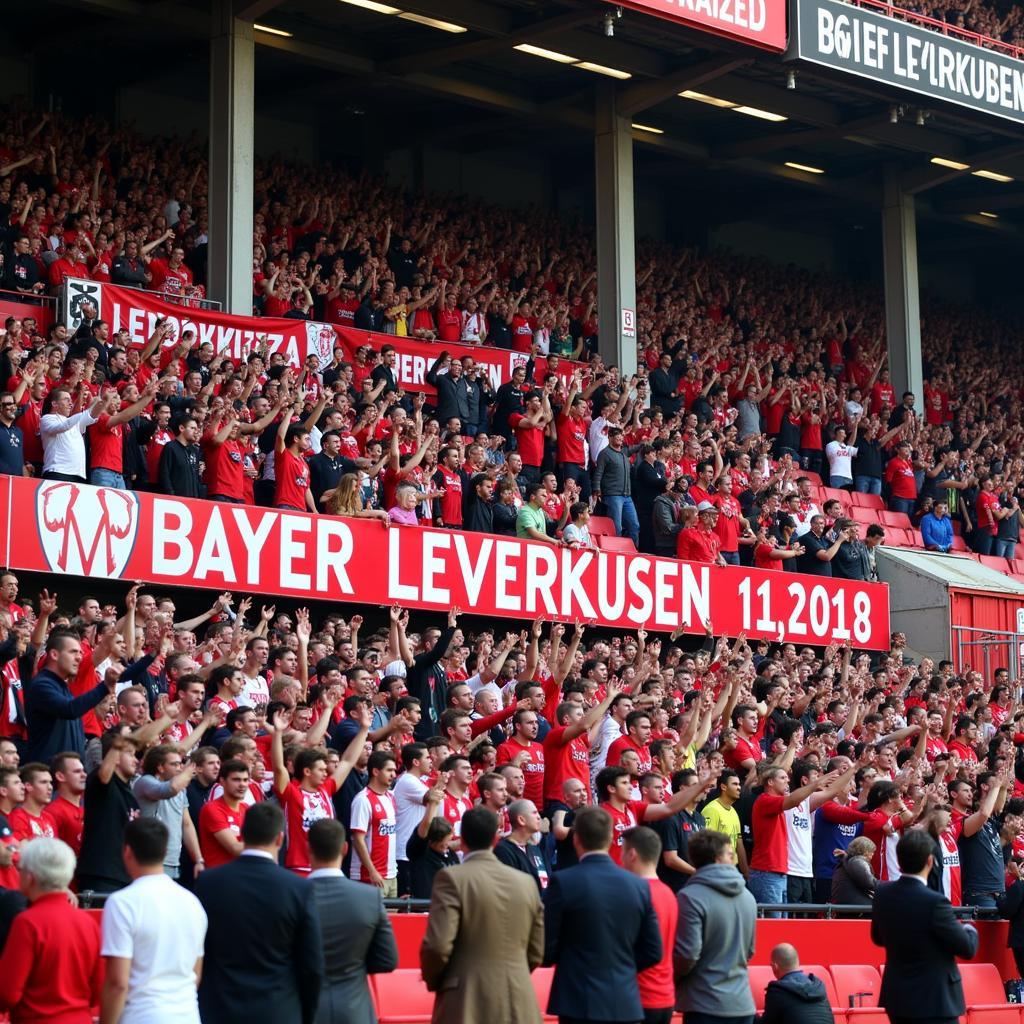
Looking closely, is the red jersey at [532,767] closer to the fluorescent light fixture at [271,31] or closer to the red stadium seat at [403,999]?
the red stadium seat at [403,999]

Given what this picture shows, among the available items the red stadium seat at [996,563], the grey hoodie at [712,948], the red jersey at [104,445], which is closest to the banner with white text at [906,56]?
the red stadium seat at [996,563]

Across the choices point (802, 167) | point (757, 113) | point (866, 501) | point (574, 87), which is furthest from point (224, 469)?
point (802, 167)

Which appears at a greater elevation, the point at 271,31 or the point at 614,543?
the point at 271,31

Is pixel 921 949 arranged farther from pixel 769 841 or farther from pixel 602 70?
pixel 602 70

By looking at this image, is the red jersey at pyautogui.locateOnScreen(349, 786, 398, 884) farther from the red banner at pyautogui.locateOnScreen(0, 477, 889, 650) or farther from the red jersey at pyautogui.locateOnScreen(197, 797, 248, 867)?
the red banner at pyautogui.locateOnScreen(0, 477, 889, 650)

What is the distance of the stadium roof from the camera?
2402cm

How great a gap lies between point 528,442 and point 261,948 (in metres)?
14.1

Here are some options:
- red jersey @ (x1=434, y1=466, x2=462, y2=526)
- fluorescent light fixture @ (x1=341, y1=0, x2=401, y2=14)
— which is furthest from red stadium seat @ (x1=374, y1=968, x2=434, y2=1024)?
fluorescent light fixture @ (x1=341, y1=0, x2=401, y2=14)

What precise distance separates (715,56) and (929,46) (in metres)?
3.33

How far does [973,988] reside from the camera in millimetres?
12812

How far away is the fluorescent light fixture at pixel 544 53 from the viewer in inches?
970

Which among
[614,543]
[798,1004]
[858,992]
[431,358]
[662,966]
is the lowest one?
[858,992]

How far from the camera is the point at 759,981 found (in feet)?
37.4

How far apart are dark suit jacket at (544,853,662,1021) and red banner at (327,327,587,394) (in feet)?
44.8
